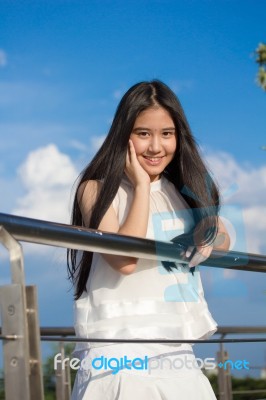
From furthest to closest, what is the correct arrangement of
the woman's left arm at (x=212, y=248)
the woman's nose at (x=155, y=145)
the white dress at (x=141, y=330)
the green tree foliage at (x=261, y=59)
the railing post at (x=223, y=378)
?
the green tree foliage at (x=261, y=59)
the railing post at (x=223, y=378)
the woman's nose at (x=155, y=145)
the woman's left arm at (x=212, y=248)
the white dress at (x=141, y=330)

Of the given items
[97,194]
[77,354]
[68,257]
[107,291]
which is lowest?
[77,354]

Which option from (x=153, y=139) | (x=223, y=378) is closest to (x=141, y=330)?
(x=153, y=139)

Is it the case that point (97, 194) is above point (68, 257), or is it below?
above

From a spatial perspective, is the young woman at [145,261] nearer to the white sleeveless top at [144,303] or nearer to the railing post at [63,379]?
the white sleeveless top at [144,303]

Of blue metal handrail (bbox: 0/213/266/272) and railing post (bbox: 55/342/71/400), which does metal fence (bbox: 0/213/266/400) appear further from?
railing post (bbox: 55/342/71/400)

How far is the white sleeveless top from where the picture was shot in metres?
2.12

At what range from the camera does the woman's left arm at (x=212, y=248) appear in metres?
2.26

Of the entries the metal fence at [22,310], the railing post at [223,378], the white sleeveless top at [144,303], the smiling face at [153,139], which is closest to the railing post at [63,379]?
the white sleeveless top at [144,303]

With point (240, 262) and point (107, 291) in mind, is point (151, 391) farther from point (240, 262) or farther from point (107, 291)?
point (240, 262)

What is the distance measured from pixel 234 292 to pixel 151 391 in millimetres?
531

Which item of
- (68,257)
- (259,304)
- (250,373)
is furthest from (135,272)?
(250,373)

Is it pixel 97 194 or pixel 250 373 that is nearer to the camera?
pixel 97 194

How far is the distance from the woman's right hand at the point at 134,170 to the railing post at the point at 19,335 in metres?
0.80

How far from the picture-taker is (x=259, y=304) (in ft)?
8.70
